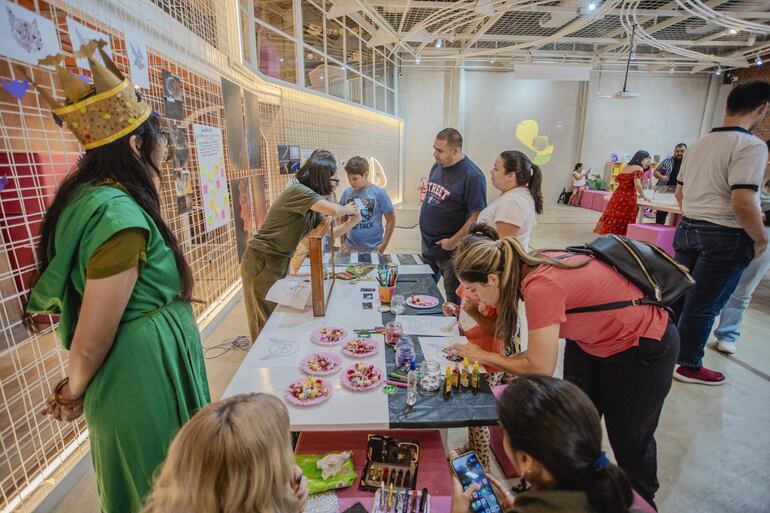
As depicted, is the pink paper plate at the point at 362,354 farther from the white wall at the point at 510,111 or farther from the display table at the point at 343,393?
the white wall at the point at 510,111

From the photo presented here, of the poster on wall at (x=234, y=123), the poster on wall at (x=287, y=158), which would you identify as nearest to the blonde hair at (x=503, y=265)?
the poster on wall at (x=234, y=123)

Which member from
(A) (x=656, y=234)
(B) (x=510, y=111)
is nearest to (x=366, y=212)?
(A) (x=656, y=234)

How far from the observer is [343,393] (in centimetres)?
140

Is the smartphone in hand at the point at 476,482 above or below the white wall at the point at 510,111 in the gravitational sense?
below

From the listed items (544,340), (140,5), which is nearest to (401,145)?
(140,5)

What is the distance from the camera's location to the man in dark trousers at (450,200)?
115 inches

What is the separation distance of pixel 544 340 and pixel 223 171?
3293 millimetres

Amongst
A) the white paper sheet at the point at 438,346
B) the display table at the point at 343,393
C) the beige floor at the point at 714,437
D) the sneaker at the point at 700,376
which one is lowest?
the beige floor at the point at 714,437

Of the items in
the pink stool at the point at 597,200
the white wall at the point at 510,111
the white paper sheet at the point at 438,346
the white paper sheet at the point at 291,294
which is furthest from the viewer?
the white wall at the point at 510,111

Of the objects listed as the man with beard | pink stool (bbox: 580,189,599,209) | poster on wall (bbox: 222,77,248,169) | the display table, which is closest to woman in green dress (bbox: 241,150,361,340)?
the display table

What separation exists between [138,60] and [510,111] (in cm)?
1050

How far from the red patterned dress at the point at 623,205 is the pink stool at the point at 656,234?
38cm

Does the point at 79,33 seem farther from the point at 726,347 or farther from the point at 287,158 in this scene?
the point at 726,347

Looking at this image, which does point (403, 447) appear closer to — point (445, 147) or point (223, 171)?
point (445, 147)
